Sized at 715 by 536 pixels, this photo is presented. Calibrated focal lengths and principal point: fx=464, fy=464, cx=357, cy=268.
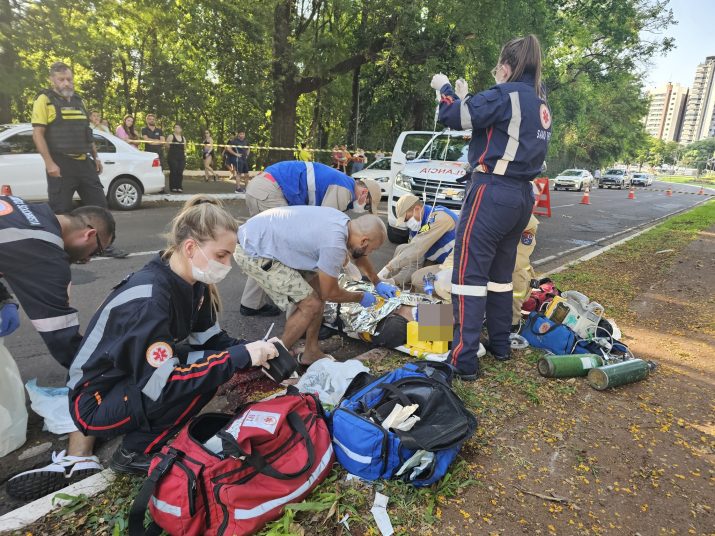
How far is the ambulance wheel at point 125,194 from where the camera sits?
29.5 feet

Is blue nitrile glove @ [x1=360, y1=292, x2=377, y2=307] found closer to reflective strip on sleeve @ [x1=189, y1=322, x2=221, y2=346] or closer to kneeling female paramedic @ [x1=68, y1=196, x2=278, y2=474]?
reflective strip on sleeve @ [x1=189, y1=322, x2=221, y2=346]

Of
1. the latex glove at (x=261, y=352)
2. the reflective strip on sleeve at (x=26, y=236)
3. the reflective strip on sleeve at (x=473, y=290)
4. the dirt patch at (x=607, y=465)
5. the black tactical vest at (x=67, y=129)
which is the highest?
the black tactical vest at (x=67, y=129)

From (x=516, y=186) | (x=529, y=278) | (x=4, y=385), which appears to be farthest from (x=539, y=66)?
(x=4, y=385)

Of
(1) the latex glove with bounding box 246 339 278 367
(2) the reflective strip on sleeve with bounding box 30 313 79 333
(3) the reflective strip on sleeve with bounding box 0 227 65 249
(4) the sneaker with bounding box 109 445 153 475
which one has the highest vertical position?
(3) the reflective strip on sleeve with bounding box 0 227 65 249

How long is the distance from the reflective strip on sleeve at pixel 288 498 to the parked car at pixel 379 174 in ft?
34.6

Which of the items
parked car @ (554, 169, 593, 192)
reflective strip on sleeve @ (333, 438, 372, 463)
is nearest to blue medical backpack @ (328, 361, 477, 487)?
reflective strip on sleeve @ (333, 438, 372, 463)

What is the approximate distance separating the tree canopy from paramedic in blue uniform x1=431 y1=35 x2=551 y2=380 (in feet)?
34.0

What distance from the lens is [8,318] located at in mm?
2367

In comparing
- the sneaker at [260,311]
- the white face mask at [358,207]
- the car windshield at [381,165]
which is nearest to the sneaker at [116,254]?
the sneaker at [260,311]

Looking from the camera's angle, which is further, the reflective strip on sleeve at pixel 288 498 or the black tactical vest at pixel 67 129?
the black tactical vest at pixel 67 129

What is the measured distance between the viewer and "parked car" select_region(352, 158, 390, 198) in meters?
13.0

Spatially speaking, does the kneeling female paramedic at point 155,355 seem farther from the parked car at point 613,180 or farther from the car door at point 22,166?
the parked car at point 613,180

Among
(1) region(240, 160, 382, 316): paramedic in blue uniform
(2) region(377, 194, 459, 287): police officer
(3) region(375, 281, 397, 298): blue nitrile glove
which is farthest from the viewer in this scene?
(2) region(377, 194, 459, 287): police officer

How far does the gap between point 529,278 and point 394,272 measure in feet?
4.15
